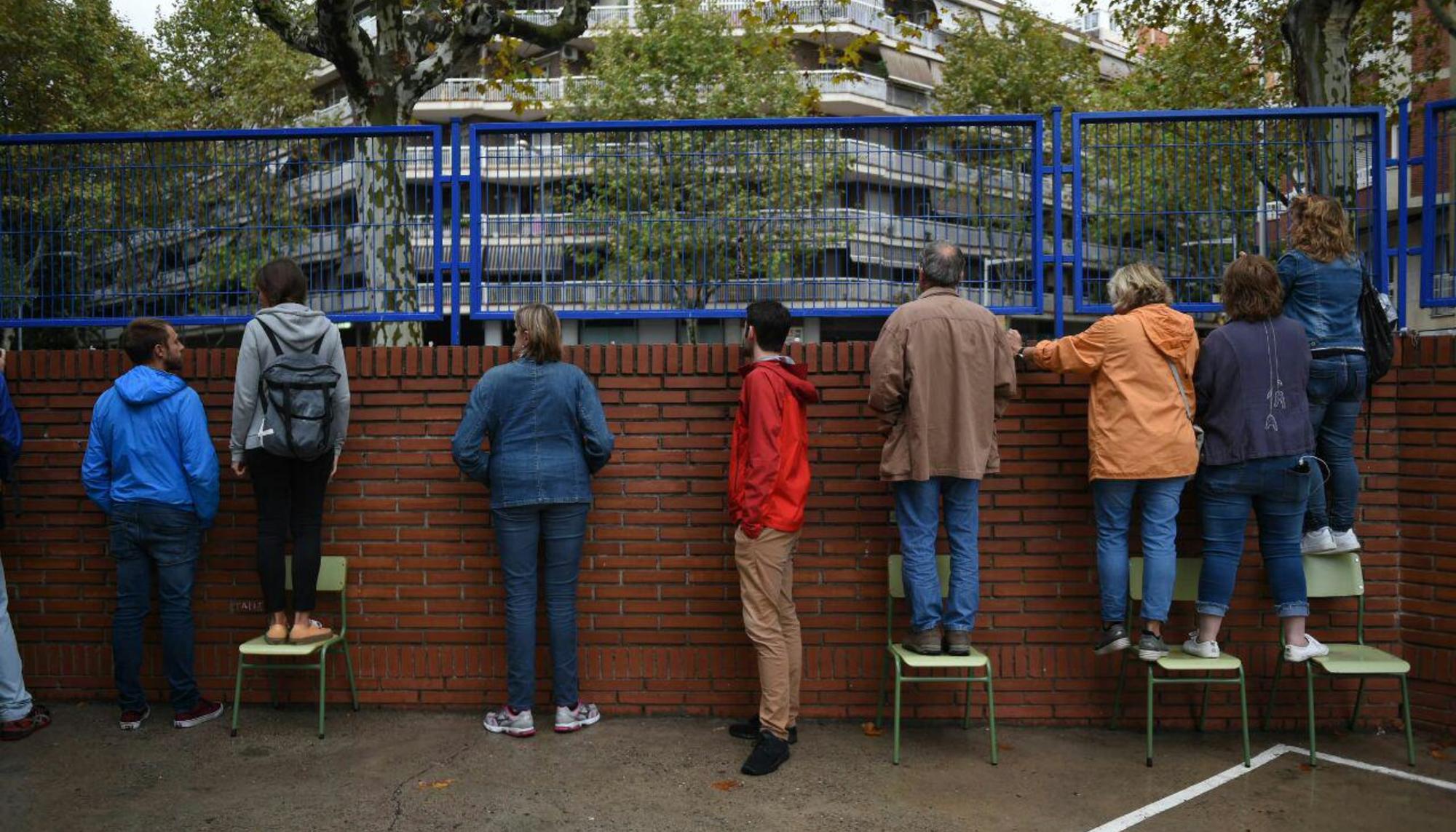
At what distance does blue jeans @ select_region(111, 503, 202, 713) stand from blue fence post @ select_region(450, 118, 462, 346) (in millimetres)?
1667

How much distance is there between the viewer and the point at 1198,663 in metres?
5.14

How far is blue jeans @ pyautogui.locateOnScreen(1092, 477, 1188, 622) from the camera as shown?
209 inches

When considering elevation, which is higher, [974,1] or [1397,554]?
[974,1]

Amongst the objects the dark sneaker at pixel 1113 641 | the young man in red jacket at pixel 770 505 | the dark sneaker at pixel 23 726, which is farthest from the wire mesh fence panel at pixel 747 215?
Result: the dark sneaker at pixel 23 726

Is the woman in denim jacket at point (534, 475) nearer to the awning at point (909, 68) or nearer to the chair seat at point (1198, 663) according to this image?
the chair seat at point (1198, 663)

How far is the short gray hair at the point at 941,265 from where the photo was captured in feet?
17.6

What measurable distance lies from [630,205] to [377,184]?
4.80ft

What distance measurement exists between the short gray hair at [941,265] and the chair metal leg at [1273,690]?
2.53 m

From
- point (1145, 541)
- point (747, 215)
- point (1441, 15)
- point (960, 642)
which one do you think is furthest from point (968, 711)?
point (1441, 15)

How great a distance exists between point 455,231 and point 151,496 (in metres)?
2.06

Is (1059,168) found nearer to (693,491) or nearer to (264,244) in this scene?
(693,491)

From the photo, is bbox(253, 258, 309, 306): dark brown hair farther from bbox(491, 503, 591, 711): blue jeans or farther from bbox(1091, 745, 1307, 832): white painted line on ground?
bbox(1091, 745, 1307, 832): white painted line on ground

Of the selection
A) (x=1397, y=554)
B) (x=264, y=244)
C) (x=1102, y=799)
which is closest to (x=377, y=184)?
(x=264, y=244)

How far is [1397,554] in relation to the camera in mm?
5801
